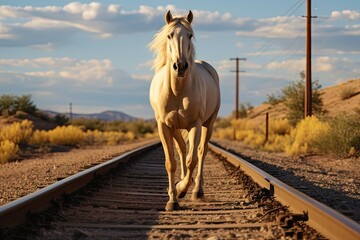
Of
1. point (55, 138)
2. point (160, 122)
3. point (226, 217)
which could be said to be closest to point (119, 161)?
point (160, 122)

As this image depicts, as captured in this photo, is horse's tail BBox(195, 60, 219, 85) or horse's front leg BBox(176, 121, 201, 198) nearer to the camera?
horse's front leg BBox(176, 121, 201, 198)

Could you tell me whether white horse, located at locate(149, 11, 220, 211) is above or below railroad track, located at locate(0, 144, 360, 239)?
above

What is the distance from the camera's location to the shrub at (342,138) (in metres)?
21.4

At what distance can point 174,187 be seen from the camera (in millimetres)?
9195

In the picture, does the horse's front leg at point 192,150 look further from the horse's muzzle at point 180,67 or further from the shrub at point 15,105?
the shrub at point 15,105

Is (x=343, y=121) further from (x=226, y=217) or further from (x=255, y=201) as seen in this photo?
(x=226, y=217)

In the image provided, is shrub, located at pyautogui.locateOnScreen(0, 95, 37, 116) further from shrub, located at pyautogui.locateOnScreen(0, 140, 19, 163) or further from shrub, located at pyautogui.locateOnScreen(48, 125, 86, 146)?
shrub, located at pyautogui.locateOnScreen(0, 140, 19, 163)

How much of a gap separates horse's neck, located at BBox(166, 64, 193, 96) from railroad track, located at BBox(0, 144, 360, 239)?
160 cm

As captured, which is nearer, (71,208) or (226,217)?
(226,217)

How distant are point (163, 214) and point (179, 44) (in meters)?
2.16

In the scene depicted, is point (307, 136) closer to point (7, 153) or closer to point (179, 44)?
point (7, 153)

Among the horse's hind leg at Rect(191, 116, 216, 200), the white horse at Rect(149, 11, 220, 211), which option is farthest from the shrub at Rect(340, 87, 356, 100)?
the white horse at Rect(149, 11, 220, 211)

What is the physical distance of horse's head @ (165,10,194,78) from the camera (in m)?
8.27

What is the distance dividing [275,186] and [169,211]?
5.64 feet
